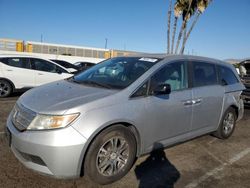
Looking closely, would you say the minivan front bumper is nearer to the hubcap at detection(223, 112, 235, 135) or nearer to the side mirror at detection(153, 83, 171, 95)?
the side mirror at detection(153, 83, 171, 95)

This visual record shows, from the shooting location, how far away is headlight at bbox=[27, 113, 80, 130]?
9.37 feet

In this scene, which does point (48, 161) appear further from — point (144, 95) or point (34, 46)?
point (34, 46)

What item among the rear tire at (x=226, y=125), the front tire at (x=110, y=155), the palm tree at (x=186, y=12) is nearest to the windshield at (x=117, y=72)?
the front tire at (x=110, y=155)

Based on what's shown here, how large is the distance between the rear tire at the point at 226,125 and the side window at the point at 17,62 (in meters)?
6.80

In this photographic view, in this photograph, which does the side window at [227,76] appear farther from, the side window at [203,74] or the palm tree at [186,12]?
the palm tree at [186,12]

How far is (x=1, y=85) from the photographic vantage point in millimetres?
8648

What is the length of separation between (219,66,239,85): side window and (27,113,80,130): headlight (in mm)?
3313

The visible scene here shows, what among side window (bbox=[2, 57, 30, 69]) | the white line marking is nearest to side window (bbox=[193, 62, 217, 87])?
the white line marking

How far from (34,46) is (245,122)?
97.1 ft

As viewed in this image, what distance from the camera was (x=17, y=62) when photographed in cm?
896

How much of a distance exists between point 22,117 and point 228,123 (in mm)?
4017

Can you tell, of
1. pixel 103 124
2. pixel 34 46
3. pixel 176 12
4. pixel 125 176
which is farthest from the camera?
pixel 34 46

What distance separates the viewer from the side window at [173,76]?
3789 mm

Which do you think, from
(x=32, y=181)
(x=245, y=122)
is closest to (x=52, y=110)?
(x=32, y=181)
